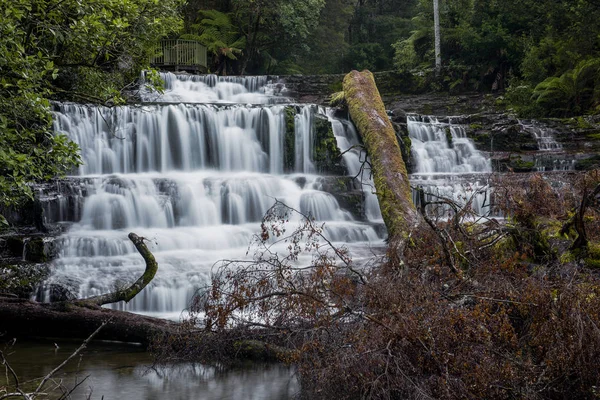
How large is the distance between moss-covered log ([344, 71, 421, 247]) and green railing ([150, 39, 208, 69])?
12.4 m

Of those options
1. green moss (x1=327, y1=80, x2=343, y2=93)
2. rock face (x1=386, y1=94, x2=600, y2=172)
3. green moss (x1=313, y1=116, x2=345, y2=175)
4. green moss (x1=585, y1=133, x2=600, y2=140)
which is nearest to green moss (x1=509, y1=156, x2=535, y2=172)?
rock face (x1=386, y1=94, x2=600, y2=172)

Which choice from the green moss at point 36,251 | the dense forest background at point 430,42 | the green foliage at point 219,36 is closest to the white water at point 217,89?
the green foliage at point 219,36

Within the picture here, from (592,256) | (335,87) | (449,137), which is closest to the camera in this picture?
(592,256)

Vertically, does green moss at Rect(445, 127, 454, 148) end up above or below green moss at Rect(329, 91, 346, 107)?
below

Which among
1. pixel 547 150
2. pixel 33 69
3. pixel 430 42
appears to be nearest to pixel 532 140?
pixel 547 150

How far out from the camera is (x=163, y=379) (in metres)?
7.64

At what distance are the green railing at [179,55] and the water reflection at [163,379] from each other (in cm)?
2185

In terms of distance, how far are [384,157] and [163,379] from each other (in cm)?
729

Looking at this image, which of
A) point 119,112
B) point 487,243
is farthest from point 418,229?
point 119,112

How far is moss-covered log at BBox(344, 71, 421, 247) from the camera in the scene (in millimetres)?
11359

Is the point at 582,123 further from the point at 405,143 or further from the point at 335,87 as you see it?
the point at 335,87

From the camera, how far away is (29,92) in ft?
27.7

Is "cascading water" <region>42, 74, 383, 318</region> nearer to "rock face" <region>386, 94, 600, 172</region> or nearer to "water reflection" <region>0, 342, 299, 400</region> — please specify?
"water reflection" <region>0, 342, 299, 400</region>

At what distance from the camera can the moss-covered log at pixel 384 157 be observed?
1136 cm
